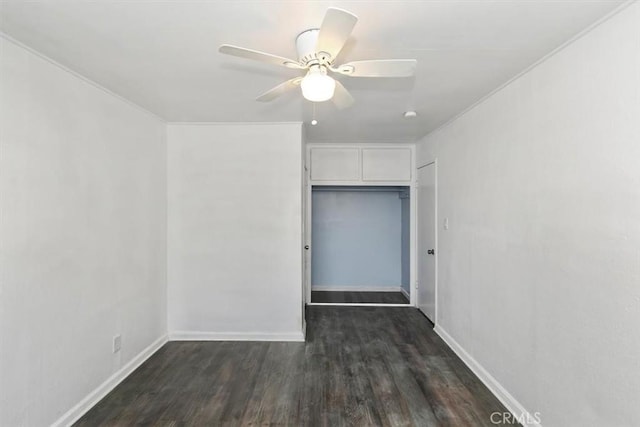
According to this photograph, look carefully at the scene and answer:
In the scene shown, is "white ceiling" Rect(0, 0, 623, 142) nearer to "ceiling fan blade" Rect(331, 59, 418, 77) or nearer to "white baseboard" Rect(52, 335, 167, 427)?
"ceiling fan blade" Rect(331, 59, 418, 77)

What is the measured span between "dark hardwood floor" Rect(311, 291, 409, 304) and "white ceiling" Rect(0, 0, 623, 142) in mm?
3162

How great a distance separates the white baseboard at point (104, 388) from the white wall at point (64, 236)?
0.04 meters

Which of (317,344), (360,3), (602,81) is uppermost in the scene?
(360,3)

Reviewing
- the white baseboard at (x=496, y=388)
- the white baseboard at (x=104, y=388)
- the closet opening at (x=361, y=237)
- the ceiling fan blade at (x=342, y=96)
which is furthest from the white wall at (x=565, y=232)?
the white baseboard at (x=104, y=388)

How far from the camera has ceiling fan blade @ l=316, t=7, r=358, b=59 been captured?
3.75ft

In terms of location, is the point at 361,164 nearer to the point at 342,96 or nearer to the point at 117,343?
the point at 342,96

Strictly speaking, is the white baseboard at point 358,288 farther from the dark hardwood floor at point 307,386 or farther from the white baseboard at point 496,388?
the white baseboard at point 496,388

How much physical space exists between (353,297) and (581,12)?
4296 millimetres

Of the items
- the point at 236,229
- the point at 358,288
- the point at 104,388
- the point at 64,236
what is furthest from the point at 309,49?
the point at 358,288

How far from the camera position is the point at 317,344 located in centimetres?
332

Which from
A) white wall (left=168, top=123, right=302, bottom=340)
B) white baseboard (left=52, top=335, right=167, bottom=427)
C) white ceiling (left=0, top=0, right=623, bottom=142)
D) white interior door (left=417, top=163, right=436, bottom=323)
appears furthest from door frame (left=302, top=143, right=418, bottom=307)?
white baseboard (left=52, top=335, right=167, bottom=427)

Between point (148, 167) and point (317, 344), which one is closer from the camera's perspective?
point (148, 167)

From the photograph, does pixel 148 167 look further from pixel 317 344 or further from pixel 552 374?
pixel 552 374

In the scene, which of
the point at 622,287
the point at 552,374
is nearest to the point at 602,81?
the point at 622,287
